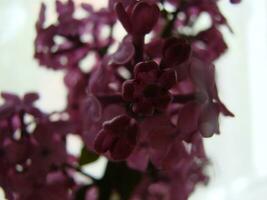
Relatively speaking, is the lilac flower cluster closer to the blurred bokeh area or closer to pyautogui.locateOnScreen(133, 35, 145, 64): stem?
pyautogui.locateOnScreen(133, 35, 145, 64): stem

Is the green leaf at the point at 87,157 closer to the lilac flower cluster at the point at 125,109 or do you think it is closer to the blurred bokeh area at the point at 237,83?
the lilac flower cluster at the point at 125,109

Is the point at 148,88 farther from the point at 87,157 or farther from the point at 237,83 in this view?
the point at 237,83

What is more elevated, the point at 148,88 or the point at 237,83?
the point at 148,88

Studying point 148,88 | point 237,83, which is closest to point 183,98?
point 148,88

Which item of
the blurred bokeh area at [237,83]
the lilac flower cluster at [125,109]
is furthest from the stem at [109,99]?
the blurred bokeh area at [237,83]

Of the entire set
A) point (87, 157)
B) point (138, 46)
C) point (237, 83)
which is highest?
point (138, 46)

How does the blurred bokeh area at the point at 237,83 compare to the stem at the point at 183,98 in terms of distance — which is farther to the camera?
the blurred bokeh area at the point at 237,83
